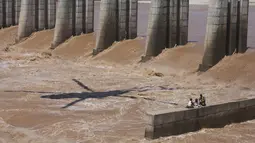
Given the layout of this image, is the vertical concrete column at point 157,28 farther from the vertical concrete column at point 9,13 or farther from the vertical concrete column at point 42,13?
the vertical concrete column at point 9,13

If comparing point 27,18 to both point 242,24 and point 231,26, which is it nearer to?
point 231,26

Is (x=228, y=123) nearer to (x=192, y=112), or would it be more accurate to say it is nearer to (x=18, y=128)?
(x=192, y=112)

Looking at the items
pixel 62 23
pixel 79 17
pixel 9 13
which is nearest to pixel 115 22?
pixel 79 17

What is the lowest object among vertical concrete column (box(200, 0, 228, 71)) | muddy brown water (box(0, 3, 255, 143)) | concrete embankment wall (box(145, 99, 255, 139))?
muddy brown water (box(0, 3, 255, 143))

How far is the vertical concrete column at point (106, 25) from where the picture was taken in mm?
28797

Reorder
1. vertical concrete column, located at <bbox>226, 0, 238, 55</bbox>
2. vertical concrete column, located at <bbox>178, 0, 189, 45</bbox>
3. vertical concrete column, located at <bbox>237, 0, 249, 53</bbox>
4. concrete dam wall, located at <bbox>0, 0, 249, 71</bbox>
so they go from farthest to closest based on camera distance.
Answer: vertical concrete column, located at <bbox>178, 0, 189, 45</bbox> < vertical concrete column, located at <bbox>237, 0, 249, 53</bbox> < vertical concrete column, located at <bbox>226, 0, 238, 55</bbox> < concrete dam wall, located at <bbox>0, 0, 249, 71</bbox>

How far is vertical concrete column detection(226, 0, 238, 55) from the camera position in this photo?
22.9 m

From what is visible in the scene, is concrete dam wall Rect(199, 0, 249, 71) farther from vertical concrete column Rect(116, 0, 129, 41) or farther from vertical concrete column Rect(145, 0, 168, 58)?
vertical concrete column Rect(116, 0, 129, 41)

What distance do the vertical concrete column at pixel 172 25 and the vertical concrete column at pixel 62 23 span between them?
27.2ft

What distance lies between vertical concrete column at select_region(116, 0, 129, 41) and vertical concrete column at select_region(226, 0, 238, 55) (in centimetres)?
717

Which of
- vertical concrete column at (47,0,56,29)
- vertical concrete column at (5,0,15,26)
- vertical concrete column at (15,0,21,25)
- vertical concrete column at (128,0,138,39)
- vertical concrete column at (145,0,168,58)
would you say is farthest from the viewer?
vertical concrete column at (5,0,15,26)

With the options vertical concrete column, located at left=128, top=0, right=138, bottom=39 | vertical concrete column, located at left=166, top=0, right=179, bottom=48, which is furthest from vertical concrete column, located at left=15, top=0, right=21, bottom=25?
vertical concrete column, located at left=166, top=0, right=179, bottom=48

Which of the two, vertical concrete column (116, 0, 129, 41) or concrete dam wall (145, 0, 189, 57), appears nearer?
concrete dam wall (145, 0, 189, 57)

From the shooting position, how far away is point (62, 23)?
32.1 metres
